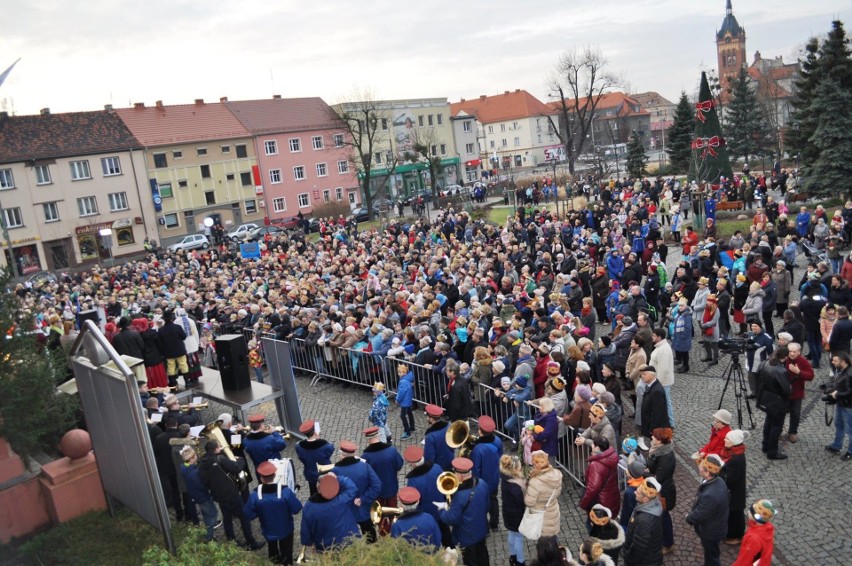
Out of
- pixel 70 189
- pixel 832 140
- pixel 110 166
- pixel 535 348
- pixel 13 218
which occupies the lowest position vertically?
pixel 535 348

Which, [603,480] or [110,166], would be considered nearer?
[603,480]

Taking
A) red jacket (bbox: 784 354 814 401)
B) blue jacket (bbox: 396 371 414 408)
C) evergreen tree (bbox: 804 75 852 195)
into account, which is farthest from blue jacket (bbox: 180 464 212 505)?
evergreen tree (bbox: 804 75 852 195)

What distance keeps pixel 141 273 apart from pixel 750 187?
25307mm

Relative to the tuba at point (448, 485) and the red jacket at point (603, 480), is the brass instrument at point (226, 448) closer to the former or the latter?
the tuba at point (448, 485)

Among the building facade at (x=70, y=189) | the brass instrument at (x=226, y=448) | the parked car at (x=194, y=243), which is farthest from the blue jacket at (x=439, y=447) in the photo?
the building facade at (x=70, y=189)

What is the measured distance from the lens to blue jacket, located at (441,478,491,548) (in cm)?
623

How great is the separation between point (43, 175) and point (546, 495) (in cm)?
4673

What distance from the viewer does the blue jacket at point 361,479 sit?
268 inches

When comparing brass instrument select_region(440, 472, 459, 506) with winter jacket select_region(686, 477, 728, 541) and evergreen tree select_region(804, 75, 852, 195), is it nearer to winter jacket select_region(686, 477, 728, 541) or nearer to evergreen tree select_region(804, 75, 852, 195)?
winter jacket select_region(686, 477, 728, 541)

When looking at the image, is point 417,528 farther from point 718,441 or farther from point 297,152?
point 297,152

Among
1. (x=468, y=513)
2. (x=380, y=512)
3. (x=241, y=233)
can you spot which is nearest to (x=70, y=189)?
(x=241, y=233)

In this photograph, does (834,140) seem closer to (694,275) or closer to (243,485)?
(694,275)

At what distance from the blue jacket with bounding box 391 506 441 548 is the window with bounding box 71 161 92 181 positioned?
46.6 m

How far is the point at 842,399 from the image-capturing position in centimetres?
811
